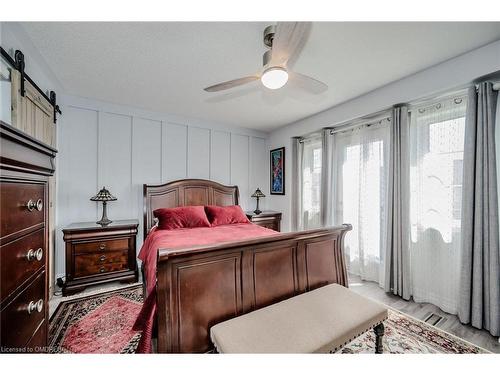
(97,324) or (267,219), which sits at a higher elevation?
(267,219)

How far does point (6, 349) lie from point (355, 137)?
3605 millimetres

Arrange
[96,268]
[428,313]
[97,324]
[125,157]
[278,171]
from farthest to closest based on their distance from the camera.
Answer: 1. [278,171]
2. [125,157]
3. [96,268]
4. [428,313]
5. [97,324]

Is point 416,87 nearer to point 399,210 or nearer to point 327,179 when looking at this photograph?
point 399,210

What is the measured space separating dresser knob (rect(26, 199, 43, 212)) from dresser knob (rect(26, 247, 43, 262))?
169 millimetres

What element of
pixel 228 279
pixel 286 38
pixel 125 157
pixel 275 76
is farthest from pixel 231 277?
pixel 125 157

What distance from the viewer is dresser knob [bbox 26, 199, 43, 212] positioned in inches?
33.5

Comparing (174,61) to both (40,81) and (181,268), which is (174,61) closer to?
(40,81)

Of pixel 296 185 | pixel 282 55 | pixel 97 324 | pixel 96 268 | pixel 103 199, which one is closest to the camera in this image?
pixel 282 55

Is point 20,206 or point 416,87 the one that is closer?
point 20,206

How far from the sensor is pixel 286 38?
125cm

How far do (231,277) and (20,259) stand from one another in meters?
1.05

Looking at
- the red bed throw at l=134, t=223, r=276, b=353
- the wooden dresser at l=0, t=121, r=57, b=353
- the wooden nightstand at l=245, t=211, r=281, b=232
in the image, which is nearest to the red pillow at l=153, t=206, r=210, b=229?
the red bed throw at l=134, t=223, r=276, b=353

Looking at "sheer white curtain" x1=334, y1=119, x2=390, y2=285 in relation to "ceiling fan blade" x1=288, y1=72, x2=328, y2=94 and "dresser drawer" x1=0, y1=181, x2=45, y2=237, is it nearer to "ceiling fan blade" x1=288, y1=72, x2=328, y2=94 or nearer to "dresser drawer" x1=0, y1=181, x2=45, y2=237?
"ceiling fan blade" x1=288, y1=72, x2=328, y2=94
